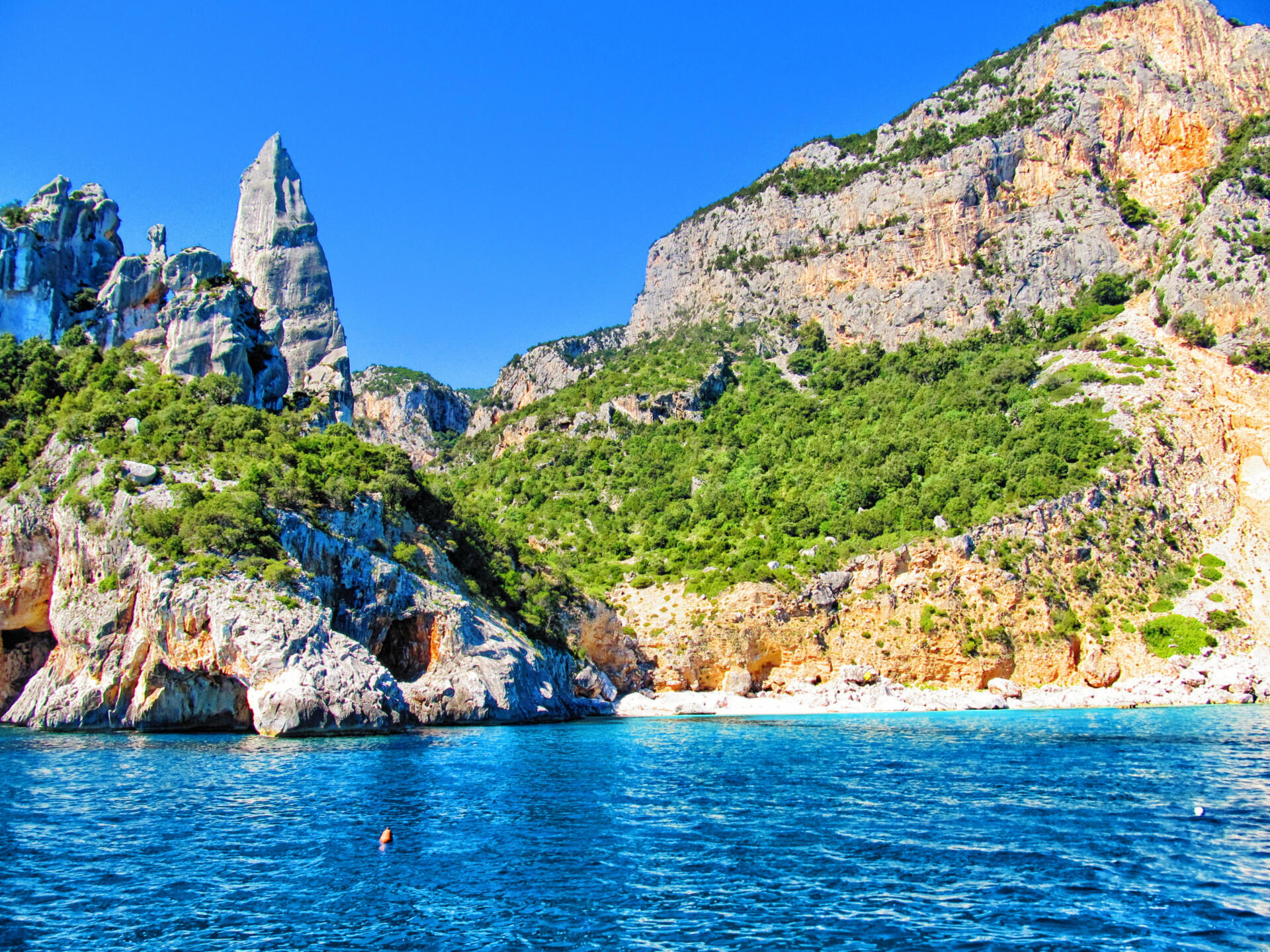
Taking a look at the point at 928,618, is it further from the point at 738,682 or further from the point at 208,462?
the point at 208,462

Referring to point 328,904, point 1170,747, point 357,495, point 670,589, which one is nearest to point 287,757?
point 328,904

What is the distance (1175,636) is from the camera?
5650 centimetres

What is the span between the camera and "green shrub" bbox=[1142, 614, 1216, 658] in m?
55.4

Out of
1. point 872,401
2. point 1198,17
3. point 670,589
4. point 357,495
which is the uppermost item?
point 1198,17

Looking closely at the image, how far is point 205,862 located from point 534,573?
49.9 metres

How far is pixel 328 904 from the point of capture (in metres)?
13.0

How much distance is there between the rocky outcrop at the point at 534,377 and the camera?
119 metres

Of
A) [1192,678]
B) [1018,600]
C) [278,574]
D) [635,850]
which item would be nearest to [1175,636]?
[1192,678]

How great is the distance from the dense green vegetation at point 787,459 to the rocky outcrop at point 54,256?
33.8 m

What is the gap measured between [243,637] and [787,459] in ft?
201

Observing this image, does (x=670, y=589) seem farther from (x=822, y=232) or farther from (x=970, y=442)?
(x=822, y=232)

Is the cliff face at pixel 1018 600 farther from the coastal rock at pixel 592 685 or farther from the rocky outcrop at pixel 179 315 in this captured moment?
the rocky outcrop at pixel 179 315

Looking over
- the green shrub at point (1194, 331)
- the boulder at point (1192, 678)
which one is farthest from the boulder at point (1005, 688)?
the green shrub at point (1194, 331)

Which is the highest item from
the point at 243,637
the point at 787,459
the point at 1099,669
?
the point at 787,459
